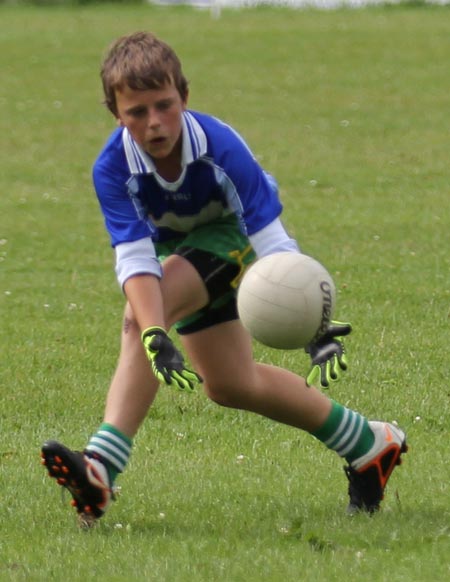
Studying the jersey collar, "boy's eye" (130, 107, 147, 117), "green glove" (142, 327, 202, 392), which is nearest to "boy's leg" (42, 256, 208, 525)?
"green glove" (142, 327, 202, 392)

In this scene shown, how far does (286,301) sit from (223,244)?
2.06 ft

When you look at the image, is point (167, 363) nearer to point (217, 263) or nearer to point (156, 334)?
point (156, 334)

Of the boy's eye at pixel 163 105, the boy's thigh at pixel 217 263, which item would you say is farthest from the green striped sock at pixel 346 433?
the boy's eye at pixel 163 105

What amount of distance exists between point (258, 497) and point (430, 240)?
671 cm

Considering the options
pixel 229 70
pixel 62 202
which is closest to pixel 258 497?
pixel 62 202

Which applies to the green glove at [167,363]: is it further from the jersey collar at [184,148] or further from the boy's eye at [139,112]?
the boy's eye at [139,112]

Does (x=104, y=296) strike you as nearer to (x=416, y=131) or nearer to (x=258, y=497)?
(x=258, y=497)

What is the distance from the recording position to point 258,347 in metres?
8.74

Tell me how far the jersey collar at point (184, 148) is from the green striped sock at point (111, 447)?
100 cm

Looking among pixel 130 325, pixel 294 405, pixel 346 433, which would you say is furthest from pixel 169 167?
pixel 346 433

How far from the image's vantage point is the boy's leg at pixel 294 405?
5.54 metres

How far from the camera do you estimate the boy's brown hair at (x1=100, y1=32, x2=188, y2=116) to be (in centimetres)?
515

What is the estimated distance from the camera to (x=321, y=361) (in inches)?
207

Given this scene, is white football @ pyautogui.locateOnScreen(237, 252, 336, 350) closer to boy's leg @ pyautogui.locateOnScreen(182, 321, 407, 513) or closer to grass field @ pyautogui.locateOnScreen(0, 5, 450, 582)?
boy's leg @ pyautogui.locateOnScreen(182, 321, 407, 513)
